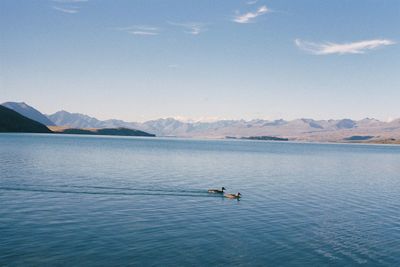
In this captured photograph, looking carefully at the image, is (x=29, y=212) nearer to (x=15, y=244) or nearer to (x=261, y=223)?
(x=15, y=244)

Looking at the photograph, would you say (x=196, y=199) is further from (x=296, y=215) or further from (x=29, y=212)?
(x=29, y=212)

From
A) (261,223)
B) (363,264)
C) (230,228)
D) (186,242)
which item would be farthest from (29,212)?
(363,264)

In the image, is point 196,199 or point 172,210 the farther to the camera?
point 196,199

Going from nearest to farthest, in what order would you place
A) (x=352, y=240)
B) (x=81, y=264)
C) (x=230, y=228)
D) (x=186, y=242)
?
(x=81, y=264) < (x=186, y=242) < (x=352, y=240) < (x=230, y=228)

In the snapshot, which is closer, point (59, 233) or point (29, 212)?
point (59, 233)

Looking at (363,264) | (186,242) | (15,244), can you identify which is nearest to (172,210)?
(186,242)

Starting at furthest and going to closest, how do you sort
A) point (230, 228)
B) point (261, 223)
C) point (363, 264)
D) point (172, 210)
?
point (172, 210) → point (261, 223) → point (230, 228) → point (363, 264)

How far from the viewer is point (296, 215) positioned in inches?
1885

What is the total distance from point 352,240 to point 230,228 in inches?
498

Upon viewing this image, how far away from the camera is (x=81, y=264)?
90.9 ft

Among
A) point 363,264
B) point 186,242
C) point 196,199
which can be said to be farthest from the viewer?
point 196,199

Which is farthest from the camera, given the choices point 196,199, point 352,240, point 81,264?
point 196,199

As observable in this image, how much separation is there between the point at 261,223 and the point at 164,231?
12030mm

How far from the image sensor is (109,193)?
58125mm
